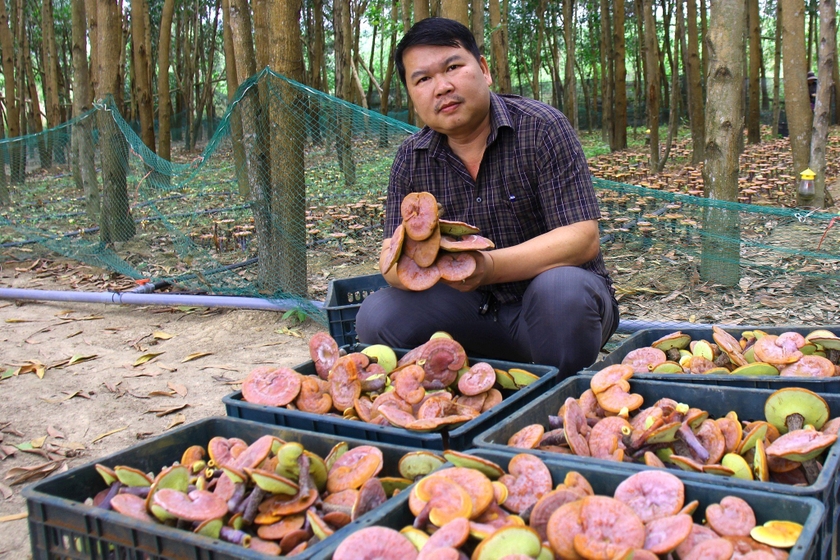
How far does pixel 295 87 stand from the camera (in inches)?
171

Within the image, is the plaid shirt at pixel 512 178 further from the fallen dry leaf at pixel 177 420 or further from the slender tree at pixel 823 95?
the slender tree at pixel 823 95

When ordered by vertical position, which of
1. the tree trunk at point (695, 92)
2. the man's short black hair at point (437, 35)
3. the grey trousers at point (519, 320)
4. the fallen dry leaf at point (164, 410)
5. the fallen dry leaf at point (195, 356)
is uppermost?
the tree trunk at point (695, 92)

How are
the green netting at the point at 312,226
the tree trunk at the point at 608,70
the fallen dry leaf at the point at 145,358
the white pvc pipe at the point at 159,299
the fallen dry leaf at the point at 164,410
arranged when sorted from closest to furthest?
the fallen dry leaf at the point at 164,410 < the fallen dry leaf at the point at 145,358 < the green netting at the point at 312,226 < the white pvc pipe at the point at 159,299 < the tree trunk at the point at 608,70

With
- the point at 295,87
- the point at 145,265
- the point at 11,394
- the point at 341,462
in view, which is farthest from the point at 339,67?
the point at 341,462

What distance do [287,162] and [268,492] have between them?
304cm

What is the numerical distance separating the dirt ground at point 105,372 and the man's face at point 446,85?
5.83 ft

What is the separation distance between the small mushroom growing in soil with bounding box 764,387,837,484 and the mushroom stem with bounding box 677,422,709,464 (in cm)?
14

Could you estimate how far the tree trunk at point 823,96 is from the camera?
667 centimetres

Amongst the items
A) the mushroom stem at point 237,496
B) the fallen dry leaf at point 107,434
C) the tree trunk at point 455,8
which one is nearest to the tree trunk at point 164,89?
the tree trunk at point 455,8

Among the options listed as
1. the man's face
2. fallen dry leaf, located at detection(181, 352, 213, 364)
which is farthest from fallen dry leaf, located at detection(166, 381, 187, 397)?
the man's face

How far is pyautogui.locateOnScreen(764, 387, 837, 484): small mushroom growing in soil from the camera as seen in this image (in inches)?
63.7

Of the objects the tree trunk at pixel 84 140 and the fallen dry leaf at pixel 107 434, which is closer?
the fallen dry leaf at pixel 107 434

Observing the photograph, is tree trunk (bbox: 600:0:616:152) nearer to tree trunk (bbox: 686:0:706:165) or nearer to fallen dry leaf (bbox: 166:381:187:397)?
tree trunk (bbox: 686:0:706:165)

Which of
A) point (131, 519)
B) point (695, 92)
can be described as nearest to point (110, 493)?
point (131, 519)
